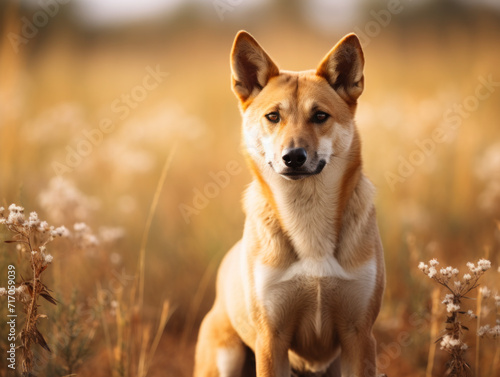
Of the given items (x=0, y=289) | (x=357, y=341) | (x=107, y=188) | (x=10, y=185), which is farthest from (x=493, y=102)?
(x=0, y=289)

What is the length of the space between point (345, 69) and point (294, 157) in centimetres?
77

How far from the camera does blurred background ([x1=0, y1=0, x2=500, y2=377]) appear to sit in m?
4.86

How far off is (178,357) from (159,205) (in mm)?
2066

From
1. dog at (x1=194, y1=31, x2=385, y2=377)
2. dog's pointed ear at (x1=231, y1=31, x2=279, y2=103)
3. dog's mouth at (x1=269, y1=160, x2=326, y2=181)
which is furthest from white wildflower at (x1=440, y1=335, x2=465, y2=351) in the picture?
dog's pointed ear at (x1=231, y1=31, x2=279, y2=103)

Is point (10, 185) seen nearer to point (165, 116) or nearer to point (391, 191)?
point (165, 116)

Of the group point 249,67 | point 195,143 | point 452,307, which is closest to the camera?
point 452,307

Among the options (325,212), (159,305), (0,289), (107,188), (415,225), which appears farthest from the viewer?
(107,188)

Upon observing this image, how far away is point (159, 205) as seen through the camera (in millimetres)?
6352

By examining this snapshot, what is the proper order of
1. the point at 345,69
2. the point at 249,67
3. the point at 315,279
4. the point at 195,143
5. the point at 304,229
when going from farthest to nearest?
the point at 195,143 < the point at 249,67 < the point at 345,69 < the point at 304,229 < the point at 315,279

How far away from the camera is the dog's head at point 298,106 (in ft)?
9.66

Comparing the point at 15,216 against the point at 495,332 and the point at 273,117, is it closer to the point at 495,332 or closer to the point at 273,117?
the point at 273,117

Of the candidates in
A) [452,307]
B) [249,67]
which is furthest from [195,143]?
[452,307]

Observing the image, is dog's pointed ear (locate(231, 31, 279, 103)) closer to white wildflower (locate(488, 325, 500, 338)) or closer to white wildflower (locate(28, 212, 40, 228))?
white wildflower (locate(28, 212, 40, 228))

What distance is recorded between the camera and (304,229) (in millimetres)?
3109
